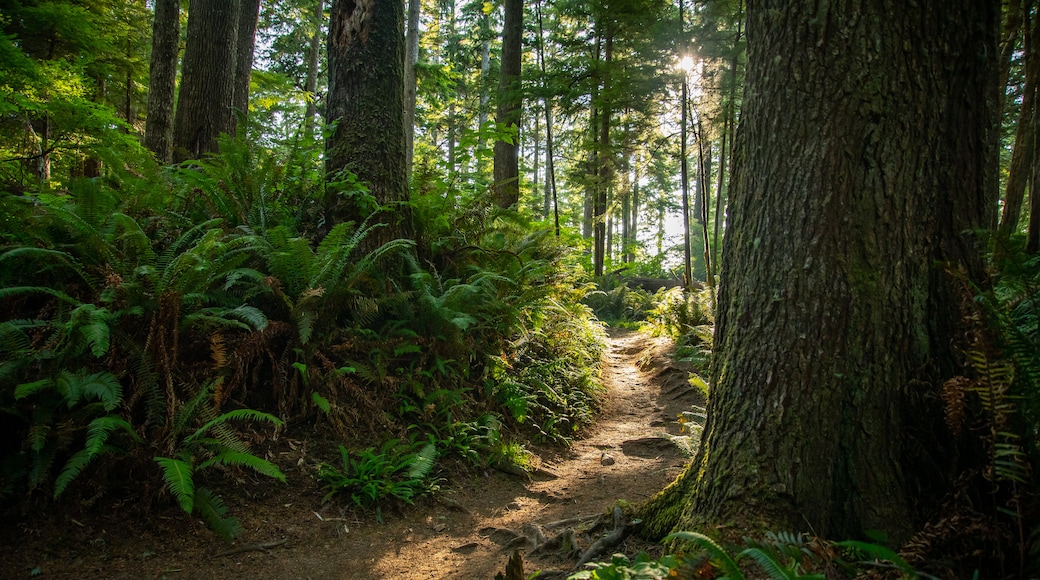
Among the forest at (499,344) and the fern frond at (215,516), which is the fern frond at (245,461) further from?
the fern frond at (215,516)

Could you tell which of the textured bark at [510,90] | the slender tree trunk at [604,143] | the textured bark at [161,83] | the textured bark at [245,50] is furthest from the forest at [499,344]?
the slender tree trunk at [604,143]

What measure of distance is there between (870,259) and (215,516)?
3.65 m

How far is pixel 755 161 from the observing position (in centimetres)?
243

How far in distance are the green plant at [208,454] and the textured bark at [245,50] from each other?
9.49m

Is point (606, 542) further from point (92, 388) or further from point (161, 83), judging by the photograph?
point (161, 83)

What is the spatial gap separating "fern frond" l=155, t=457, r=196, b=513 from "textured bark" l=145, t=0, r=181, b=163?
6.41m

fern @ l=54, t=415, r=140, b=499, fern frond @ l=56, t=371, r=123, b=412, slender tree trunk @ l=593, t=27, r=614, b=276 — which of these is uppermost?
slender tree trunk @ l=593, t=27, r=614, b=276

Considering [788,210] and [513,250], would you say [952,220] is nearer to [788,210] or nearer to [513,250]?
[788,210]

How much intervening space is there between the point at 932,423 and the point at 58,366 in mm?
4455

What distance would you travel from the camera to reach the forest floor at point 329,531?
2.67 m

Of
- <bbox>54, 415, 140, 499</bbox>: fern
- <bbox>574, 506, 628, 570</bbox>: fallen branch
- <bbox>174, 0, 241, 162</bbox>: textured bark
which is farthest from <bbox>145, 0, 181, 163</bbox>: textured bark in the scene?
<bbox>574, 506, 628, 570</bbox>: fallen branch

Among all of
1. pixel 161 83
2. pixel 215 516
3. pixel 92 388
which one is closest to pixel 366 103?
pixel 92 388

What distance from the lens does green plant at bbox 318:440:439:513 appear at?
357 cm

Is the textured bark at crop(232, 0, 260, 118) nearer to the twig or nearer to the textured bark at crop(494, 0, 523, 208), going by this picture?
the textured bark at crop(494, 0, 523, 208)
